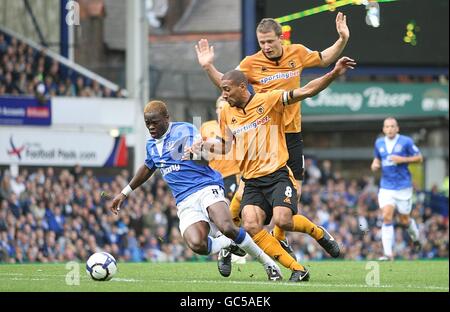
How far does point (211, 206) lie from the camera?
11.8m

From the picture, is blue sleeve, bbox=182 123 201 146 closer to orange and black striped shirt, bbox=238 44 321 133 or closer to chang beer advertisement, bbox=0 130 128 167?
orange and black striped shirt, bbox=238 44 321 133

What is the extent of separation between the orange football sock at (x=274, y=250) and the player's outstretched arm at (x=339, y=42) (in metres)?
2.20

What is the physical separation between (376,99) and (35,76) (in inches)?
344

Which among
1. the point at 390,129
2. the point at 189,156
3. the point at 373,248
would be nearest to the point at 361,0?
the point at 390,129

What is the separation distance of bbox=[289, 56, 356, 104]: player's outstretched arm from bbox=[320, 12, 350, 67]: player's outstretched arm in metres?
1.03

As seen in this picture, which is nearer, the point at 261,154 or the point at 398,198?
the point at 261,154

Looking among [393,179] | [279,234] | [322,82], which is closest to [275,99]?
[322,82]

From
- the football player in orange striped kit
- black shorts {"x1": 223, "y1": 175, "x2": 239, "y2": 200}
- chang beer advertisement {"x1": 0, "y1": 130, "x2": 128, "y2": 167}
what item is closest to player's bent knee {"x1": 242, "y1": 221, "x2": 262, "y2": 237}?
the football player in orange striped kit

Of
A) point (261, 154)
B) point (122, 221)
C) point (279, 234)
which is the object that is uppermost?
point (261, 154)

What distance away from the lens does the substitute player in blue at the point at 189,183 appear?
38.7 feet

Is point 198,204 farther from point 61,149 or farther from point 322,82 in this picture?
point 61,149

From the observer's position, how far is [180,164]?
1197 centimetres

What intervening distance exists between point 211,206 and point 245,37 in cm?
1140

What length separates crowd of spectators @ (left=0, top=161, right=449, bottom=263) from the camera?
2147 cm
